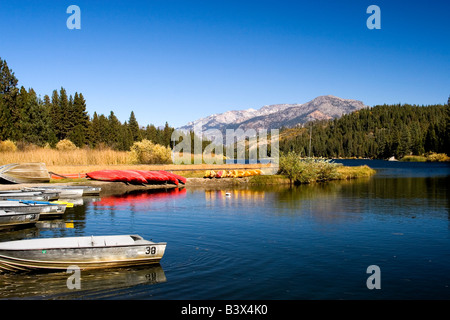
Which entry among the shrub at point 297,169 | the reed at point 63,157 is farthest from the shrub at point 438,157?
the reed at point 63,157

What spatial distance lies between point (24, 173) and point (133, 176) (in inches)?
491

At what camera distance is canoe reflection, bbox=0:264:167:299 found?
13344 millimetres

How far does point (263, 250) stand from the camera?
766 inches

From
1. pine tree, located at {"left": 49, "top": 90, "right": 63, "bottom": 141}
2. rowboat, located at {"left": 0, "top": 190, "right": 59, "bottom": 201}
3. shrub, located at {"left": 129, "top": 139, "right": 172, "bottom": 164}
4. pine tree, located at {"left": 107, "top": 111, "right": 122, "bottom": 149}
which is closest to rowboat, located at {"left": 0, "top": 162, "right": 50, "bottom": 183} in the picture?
rowboat, located at {"left": 0, "top": 190, "right": 59, "bottom": 201}

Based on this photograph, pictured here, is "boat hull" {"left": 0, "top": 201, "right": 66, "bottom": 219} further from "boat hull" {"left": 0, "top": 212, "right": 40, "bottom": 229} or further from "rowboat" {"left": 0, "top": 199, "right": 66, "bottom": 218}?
"boat hull" {"left": 0, "top": 212, "right": 40, "bottom": 229}

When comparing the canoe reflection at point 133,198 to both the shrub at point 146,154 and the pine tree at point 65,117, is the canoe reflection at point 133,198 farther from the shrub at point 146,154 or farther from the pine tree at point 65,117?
the pine tree at point 65,117

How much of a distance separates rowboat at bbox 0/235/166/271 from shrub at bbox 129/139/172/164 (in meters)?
46.4

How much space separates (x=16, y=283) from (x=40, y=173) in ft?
105

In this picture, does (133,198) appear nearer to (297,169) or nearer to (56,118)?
(297,169)

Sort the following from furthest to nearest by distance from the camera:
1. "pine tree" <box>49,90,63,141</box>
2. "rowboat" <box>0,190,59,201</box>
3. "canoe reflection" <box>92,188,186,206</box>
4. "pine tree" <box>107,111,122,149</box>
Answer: "pine tree" <box>107,111,122,149</box> < "pine tree" <box>49,90,63,141</box> < "canoe reflection" <box>92,188,186,206</box> < "rowboat" <box>0,190,59,201</box>

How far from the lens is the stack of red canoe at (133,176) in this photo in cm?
4800

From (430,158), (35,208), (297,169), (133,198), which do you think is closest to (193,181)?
(297,169)
